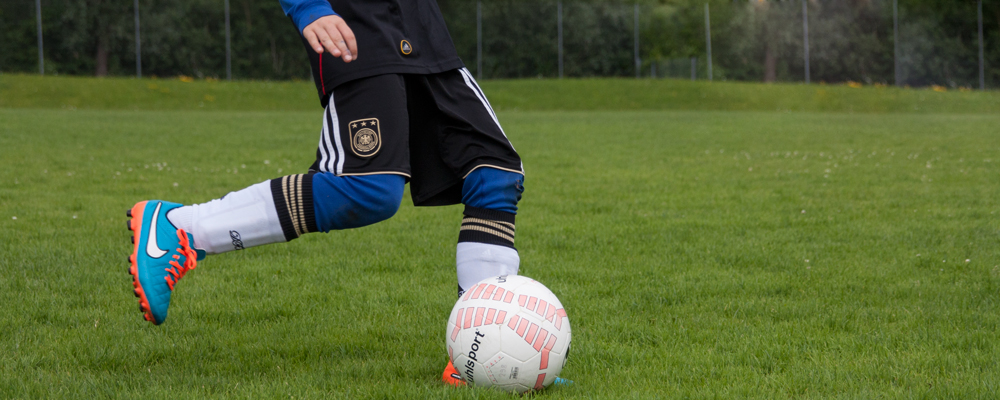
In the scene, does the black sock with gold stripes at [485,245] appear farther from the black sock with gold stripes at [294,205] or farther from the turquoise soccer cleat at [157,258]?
the turquoise soccer cleat at [157,258]

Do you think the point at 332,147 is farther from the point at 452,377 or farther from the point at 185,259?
the point at 452,377

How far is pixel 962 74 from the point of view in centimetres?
3622

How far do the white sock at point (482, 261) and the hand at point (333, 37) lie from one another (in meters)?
0.84

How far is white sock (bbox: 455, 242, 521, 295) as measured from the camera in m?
2.92

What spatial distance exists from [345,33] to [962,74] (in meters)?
40.6

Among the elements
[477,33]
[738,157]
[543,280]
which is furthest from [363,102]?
[477,33]

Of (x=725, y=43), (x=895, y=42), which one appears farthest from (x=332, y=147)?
(x=895, y=42)

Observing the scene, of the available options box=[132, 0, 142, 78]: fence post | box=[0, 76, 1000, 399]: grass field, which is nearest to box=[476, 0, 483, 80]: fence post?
box=[132, 0, 142, 78]: fence post

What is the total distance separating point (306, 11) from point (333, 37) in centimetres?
20

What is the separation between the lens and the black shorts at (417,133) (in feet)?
8.83

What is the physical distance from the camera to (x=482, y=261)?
115 inches

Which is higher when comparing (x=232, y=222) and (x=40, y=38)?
(x=40, y=38)

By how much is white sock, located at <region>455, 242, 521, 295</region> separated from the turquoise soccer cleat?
95 centimetres

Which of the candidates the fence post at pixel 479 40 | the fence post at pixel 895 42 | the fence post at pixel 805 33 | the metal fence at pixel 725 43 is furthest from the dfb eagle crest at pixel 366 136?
the fence post at pixel 895 42
